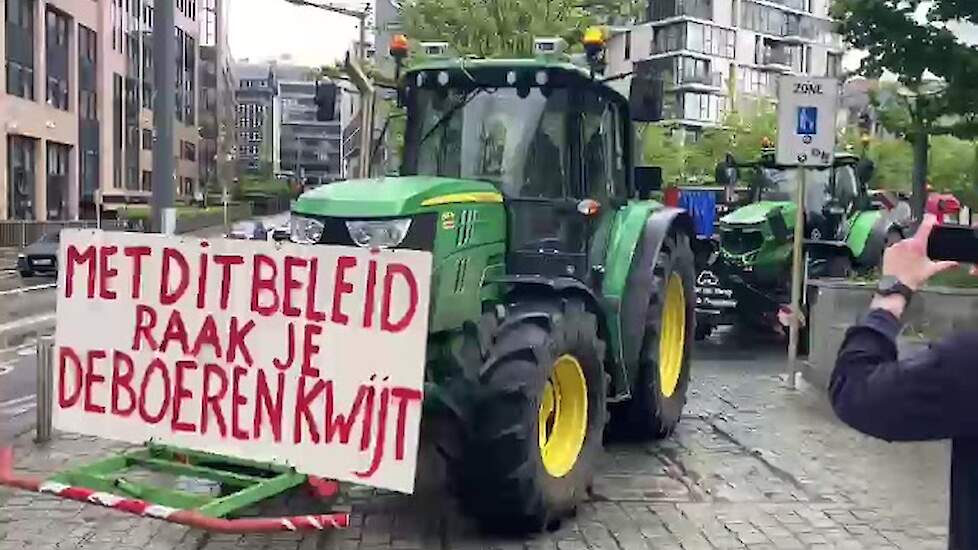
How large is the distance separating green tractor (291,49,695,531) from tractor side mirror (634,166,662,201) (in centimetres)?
3

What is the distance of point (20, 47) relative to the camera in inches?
1877

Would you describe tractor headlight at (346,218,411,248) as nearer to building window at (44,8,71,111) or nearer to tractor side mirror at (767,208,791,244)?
tractor side mirror at (767,208,791,244)

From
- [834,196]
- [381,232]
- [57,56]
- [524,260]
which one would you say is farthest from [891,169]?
[381,232]

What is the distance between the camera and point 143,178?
238 ft

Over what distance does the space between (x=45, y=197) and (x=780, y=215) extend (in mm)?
42182

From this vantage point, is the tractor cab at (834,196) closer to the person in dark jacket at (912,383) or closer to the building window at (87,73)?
the person in dark jacket at (912,383)

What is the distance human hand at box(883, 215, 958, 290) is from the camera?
2672 millimetres

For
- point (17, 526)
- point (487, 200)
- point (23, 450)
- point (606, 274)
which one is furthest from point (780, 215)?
point (17, 526)

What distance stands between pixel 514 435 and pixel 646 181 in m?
3.77

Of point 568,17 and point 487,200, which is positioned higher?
point 568,17

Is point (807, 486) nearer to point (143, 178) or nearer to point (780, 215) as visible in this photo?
point (780, 215)

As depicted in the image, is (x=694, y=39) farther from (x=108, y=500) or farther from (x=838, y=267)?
(x=108, y=500)

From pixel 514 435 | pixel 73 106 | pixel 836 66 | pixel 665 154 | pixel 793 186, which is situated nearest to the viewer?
pixel 514 435

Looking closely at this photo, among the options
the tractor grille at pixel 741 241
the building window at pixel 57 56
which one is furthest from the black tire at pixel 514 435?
the building window at pixel 57 56
